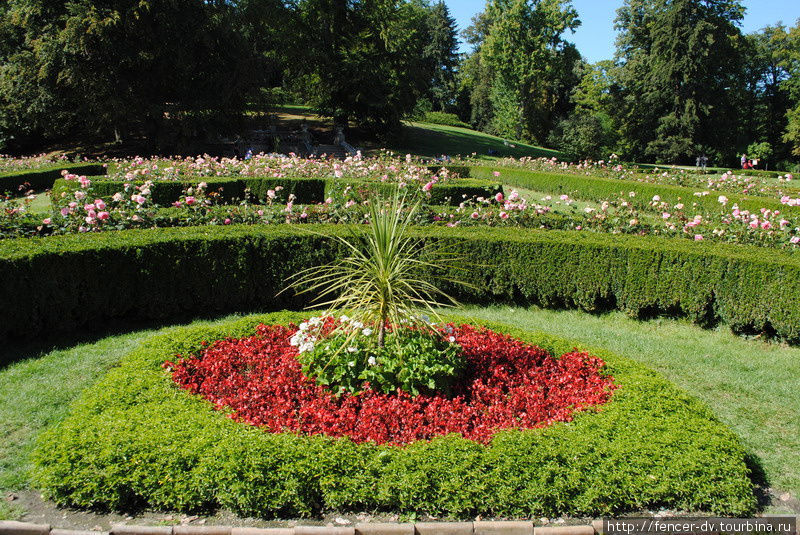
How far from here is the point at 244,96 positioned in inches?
985

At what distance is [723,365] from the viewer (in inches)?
227

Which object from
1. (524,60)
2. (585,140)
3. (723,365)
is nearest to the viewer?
(723,365)

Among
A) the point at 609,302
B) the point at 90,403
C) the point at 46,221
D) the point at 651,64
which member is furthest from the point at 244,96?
the point at 651,64

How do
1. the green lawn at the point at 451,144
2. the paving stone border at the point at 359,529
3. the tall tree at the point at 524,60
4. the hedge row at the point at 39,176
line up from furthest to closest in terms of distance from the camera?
the tall tree at the point at 524,60 → the green lawn at the point at 451,144 → the hedge row at the point at 39,176 → the paving stone border at the point at 359,529

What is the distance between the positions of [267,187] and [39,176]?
7773 millimetres

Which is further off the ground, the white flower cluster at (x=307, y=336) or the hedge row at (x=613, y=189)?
the hedge row at (x=613, y=189)

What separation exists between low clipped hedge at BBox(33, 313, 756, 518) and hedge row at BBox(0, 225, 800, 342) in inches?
113

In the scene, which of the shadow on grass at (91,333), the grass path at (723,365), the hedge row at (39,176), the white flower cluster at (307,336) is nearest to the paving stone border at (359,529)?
the white flower cluster at (307,336)

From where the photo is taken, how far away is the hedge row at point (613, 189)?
12609 millimetres

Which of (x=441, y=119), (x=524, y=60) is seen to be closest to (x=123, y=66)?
(x=441, y=119)

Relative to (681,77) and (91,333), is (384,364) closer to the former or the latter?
(91,333)

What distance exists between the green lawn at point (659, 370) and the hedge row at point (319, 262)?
1.05 ft

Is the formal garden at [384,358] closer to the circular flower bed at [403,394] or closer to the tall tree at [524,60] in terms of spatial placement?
the circular flower bed at [403,394]

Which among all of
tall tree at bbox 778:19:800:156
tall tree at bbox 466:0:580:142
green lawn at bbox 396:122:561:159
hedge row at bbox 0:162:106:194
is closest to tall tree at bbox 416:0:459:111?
tall tree at bbox 466:0:580:142
